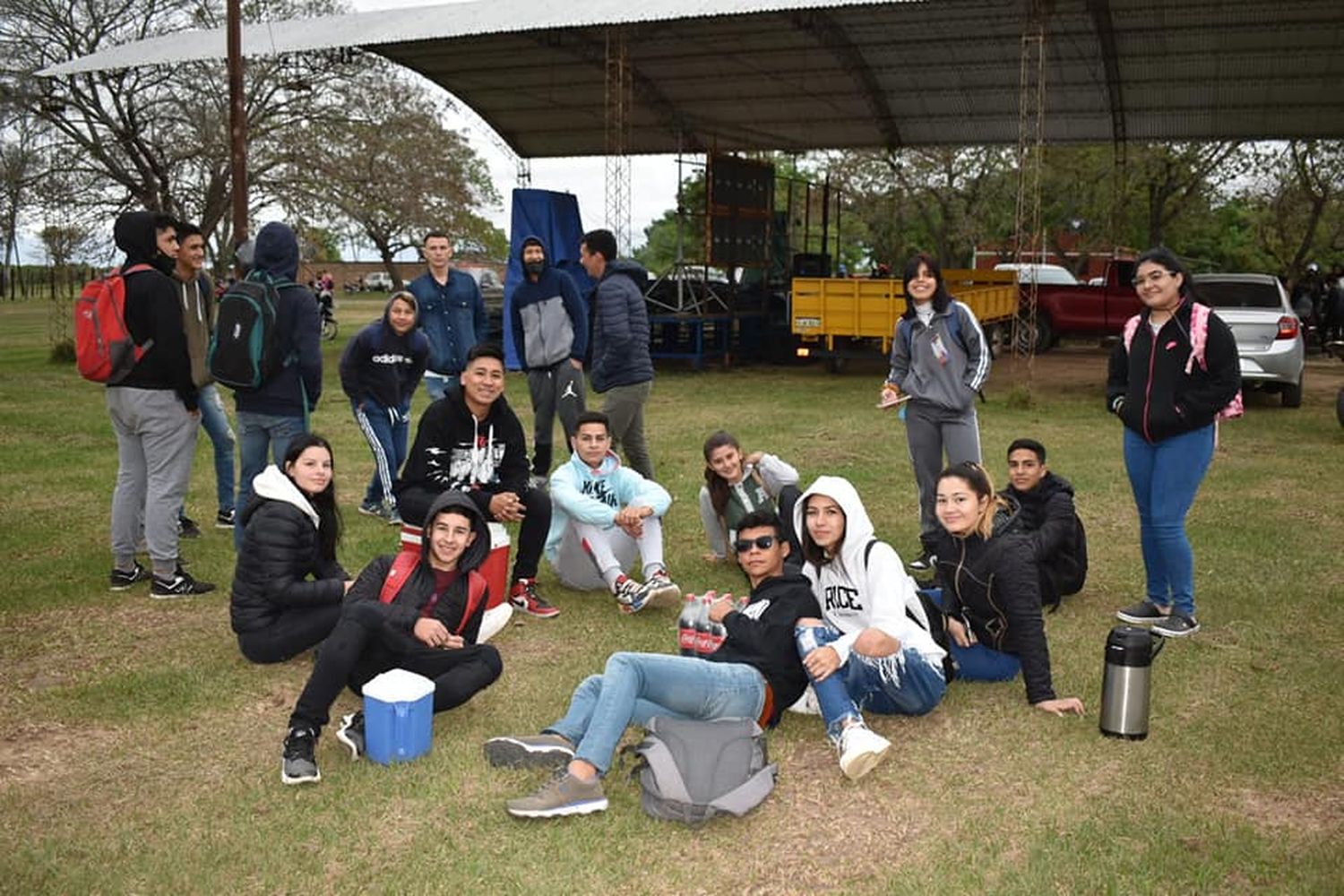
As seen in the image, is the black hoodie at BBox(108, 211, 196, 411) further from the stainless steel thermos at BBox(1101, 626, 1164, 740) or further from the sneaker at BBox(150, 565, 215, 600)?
the stainless steel thermos at BBox(1101, 626, 1164, 740)

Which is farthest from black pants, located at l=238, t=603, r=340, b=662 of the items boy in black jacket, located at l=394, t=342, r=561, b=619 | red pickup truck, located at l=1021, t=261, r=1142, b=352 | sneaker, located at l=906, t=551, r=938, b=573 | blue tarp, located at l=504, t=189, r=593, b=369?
red pickup truck, located at l=1021, t=261, r=1142, b=352

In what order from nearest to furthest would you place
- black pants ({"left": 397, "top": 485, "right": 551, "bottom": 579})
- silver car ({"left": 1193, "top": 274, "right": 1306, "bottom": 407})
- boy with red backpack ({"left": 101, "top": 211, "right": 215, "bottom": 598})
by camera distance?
boy with red backpack ({"left": 101, "top": 211, "right": 215, "bottom": 598}) < black pants ({"left": 397, "top": 485, "right": 551, "bottom": 579}) < silver car ({"left": 1193, "top": 274, "right": 1306, "bottom": 407})

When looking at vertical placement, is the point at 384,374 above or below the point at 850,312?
below

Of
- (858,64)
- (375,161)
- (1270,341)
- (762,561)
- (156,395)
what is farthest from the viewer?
(375,161)

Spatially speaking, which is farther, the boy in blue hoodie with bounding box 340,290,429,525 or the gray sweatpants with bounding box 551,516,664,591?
the boy in blue hoodie with bounding box 340,290,429,525

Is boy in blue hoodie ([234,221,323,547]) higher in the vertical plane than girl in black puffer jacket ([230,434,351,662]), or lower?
higher

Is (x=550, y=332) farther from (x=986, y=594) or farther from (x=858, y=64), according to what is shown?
(x=858, y=64)

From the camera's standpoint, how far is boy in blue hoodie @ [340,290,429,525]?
25.2ft

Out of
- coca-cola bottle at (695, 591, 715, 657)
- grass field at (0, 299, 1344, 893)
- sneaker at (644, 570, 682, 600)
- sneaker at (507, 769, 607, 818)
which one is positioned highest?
coca-cola bottle at (695, 591, 715, 657)

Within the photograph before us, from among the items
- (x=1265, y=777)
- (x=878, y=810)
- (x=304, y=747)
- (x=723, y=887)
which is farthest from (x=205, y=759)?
(x=1265, y=777)

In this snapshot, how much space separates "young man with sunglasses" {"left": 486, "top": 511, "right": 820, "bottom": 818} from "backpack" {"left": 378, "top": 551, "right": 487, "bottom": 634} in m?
0.63

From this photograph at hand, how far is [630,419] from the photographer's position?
26.2 feet

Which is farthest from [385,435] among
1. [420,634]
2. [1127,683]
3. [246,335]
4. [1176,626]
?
[1127,683]

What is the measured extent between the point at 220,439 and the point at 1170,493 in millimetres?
5516
